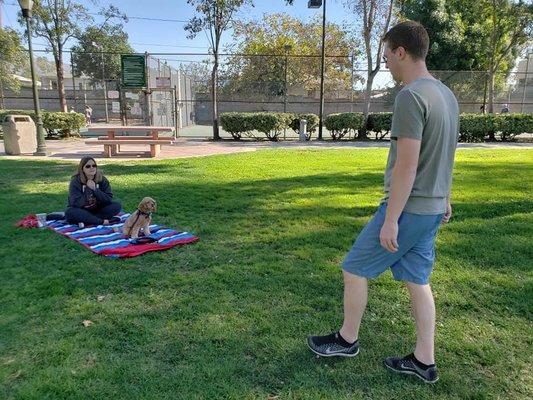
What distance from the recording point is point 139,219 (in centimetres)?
466

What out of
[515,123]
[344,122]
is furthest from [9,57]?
[515,123]

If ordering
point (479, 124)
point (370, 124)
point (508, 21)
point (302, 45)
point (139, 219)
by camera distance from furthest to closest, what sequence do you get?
1. point (302, 45)
2. point (508, 21)
3. point (370, 124)
4. point (479, 124)
5. point (139, 219)

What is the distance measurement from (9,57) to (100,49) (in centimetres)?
1132

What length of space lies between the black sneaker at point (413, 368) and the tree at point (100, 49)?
2593 centimetres

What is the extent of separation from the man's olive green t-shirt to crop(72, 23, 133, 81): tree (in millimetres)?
25929

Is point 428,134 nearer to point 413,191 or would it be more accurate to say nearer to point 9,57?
point 413,191

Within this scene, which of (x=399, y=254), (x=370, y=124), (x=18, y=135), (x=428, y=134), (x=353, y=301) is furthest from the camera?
(x=370, y=124)

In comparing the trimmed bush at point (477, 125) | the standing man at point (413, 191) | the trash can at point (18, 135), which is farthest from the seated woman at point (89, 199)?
the trimmed bush at point (477, 125)

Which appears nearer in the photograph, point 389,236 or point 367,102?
point 389,236

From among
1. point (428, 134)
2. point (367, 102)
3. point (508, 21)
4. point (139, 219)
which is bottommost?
point (139, 219)

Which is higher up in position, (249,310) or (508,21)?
(508,21)

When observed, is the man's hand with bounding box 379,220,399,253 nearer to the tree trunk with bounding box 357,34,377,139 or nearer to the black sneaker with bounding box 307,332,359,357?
the black sneaker with bounding box 307,332,359,357

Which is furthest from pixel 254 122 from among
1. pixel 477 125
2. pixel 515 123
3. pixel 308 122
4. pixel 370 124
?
pixel 515 123

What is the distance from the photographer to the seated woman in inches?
206
